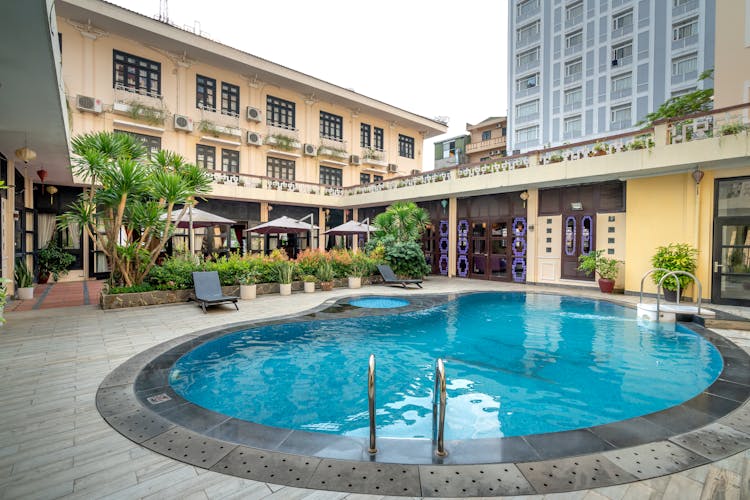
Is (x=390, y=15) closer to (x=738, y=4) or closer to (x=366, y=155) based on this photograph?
(x=366, y=155)

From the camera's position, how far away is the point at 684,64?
85.4 ft

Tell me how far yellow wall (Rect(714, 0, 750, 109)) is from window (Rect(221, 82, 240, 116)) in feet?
64.4

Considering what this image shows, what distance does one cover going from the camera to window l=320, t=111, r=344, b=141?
22.5 metres

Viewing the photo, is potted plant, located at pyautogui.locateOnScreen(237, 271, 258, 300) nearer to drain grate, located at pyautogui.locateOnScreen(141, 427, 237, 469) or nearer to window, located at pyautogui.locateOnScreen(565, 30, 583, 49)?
drain grate, located at pyautogui.locateOnScreen(141, 427, 237, 469)

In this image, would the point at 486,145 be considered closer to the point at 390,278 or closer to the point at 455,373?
the point at 390,278

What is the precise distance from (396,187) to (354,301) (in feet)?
28.8

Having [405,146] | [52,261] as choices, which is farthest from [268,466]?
[405,146]

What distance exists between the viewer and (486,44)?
37156mm

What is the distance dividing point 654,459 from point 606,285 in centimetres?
1066

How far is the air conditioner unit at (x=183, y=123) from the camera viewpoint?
16.7 meters

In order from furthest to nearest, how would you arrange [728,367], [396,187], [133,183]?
[396,187]
[133,183]
[728,367]

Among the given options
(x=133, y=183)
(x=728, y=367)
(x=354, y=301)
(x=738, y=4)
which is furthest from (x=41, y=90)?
(x=738, y=4)

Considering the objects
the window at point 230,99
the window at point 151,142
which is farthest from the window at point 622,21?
the window at point 151,142

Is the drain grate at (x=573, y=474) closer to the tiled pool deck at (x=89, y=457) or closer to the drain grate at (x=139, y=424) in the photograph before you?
the tiled pool deck at (x=89, y=457)
